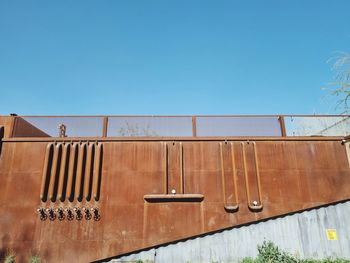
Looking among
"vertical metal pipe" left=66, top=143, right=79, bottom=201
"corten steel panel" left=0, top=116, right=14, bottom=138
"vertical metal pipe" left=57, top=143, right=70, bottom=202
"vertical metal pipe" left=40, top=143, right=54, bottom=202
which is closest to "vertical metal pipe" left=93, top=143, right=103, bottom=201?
"vertical metal pipe" left=66, top=143, right=79, bottom=201

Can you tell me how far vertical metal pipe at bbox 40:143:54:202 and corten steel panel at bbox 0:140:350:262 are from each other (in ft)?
0.78

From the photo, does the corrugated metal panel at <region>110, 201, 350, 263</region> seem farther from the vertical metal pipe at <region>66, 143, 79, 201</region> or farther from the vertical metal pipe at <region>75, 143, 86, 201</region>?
the vertical metal pipe at <region>66, 143, 79, 201</region>

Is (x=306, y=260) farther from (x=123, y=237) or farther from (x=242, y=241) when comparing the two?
(x=123, y=237)

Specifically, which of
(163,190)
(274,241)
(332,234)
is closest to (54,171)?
(163,190)

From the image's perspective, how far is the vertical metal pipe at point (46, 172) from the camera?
32.8ft

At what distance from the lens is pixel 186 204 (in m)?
10.1

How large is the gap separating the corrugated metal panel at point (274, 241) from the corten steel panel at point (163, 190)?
0.39m

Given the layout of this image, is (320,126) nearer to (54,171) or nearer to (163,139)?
(163,139)

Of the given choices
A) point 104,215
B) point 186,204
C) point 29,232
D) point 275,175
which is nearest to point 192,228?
point 186,204

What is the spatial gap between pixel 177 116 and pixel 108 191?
431 cm

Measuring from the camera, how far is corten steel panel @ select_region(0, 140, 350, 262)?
31.6 feet

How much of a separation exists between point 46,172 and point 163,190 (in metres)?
4.85

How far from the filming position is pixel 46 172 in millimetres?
10289

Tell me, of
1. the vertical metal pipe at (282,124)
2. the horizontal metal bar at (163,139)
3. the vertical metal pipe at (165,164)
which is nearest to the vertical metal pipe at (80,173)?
the horizontal metal bar at (163,139)
